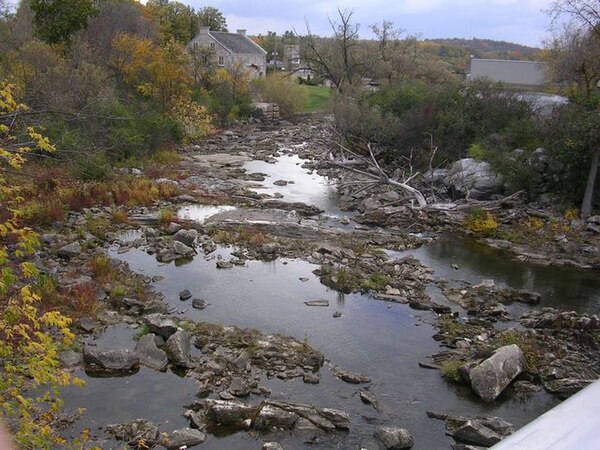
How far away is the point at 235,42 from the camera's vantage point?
62344mm

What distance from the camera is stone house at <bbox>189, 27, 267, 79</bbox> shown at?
56506mm

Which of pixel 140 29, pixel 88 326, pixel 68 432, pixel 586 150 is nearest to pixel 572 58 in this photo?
pixel 586 150

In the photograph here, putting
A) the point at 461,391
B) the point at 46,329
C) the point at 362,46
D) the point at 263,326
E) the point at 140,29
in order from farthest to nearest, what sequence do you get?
the point at 362,46
the point at 140,29
the point at 263,326
the point at 46,329
the point at 461,391

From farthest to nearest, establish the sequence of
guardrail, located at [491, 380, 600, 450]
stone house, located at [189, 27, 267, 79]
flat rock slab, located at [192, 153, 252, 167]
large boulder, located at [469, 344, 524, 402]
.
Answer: stone house, located at [189, 27, 267, 79] < flat rock slab, located at [192, 153, 252, 167] < large boulder, located at [469, 344, 524, 402] < guardrail, located at [491, 380, 600, 450]

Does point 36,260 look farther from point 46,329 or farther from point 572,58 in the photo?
point 572,58

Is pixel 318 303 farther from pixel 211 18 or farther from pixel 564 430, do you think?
pixel 211 18

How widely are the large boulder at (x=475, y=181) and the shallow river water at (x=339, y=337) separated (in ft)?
15.1

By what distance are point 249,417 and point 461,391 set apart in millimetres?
4005

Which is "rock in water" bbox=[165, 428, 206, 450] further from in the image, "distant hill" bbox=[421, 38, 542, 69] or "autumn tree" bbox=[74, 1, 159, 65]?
"distant hill" bbox=[421, 38, 542, 69]

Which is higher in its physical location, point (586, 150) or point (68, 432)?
point (586, 150)

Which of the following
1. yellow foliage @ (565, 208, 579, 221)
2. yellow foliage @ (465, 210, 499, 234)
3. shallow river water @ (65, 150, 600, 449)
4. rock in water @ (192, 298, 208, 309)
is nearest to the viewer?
shallow river water @ (65, 150, 600, 449)

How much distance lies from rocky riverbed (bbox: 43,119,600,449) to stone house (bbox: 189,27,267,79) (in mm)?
37141

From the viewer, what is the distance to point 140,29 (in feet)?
128

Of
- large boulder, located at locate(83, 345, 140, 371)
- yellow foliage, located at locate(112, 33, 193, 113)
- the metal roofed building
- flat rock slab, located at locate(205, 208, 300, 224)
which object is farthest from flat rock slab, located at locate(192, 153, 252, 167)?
the metal roofed building
